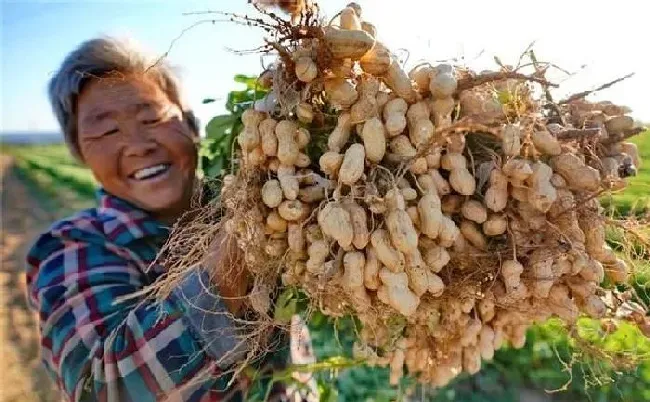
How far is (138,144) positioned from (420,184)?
2.90ft

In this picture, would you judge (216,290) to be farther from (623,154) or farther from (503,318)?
(623,154)

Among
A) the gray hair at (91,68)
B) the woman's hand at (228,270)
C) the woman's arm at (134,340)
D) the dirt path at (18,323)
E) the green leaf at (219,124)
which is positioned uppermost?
the gray hair at (91,68)

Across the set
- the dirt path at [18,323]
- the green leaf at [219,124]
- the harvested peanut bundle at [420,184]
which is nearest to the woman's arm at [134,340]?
the harvested peanut bundle at [420,184]

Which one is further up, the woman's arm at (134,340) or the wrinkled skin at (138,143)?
the wrinkled skin at (138,143)

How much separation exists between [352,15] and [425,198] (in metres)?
0.27

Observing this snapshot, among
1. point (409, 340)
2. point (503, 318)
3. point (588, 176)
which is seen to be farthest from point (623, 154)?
point (409, 340)

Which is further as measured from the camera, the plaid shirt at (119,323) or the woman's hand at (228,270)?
the plaid shirt at (119,323)

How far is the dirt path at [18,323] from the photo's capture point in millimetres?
3547

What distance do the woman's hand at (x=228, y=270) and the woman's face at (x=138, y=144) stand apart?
0.50m

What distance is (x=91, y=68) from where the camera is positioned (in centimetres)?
155

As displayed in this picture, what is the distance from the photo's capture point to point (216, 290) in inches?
43.6

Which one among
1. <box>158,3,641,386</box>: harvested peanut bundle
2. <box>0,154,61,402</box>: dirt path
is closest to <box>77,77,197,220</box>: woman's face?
<box>158,3,641,386</box>: harvested peanut bundle

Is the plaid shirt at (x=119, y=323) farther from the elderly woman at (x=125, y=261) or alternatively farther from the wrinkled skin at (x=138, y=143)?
the wrinkled skin at (x=138, y=143)

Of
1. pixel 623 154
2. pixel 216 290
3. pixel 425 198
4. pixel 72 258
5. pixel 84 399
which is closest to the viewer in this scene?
pixel 425 198
